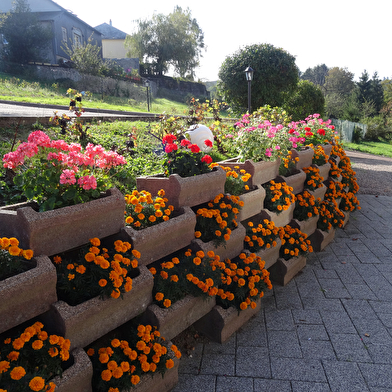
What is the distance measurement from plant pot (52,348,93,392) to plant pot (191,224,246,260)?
49.9 inches

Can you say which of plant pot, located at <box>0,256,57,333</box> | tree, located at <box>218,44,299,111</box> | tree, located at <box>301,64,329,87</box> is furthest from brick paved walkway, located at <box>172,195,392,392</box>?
tree, located at <box>301,64,329,87</box>

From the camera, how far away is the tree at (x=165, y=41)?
31281mm

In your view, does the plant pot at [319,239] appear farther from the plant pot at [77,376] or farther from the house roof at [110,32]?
the house roof at [110,32]

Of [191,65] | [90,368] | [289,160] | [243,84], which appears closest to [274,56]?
[243,84]

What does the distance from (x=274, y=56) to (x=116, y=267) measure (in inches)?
388

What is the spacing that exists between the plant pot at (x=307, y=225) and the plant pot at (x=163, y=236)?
200 centimetres

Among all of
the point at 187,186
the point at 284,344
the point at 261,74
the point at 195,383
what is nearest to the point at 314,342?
the point at 284,344

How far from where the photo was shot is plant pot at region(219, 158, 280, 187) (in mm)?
3648

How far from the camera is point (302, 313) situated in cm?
323

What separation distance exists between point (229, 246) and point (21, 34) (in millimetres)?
25377

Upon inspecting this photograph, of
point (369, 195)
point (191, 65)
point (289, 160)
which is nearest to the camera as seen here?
point (289, 160)

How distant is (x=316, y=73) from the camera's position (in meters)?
67.1

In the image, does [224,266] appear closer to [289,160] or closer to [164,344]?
[164,344]

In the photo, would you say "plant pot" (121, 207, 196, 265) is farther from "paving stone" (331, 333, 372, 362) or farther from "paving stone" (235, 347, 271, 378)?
"paving stone" (331, 333, 372, 362)
